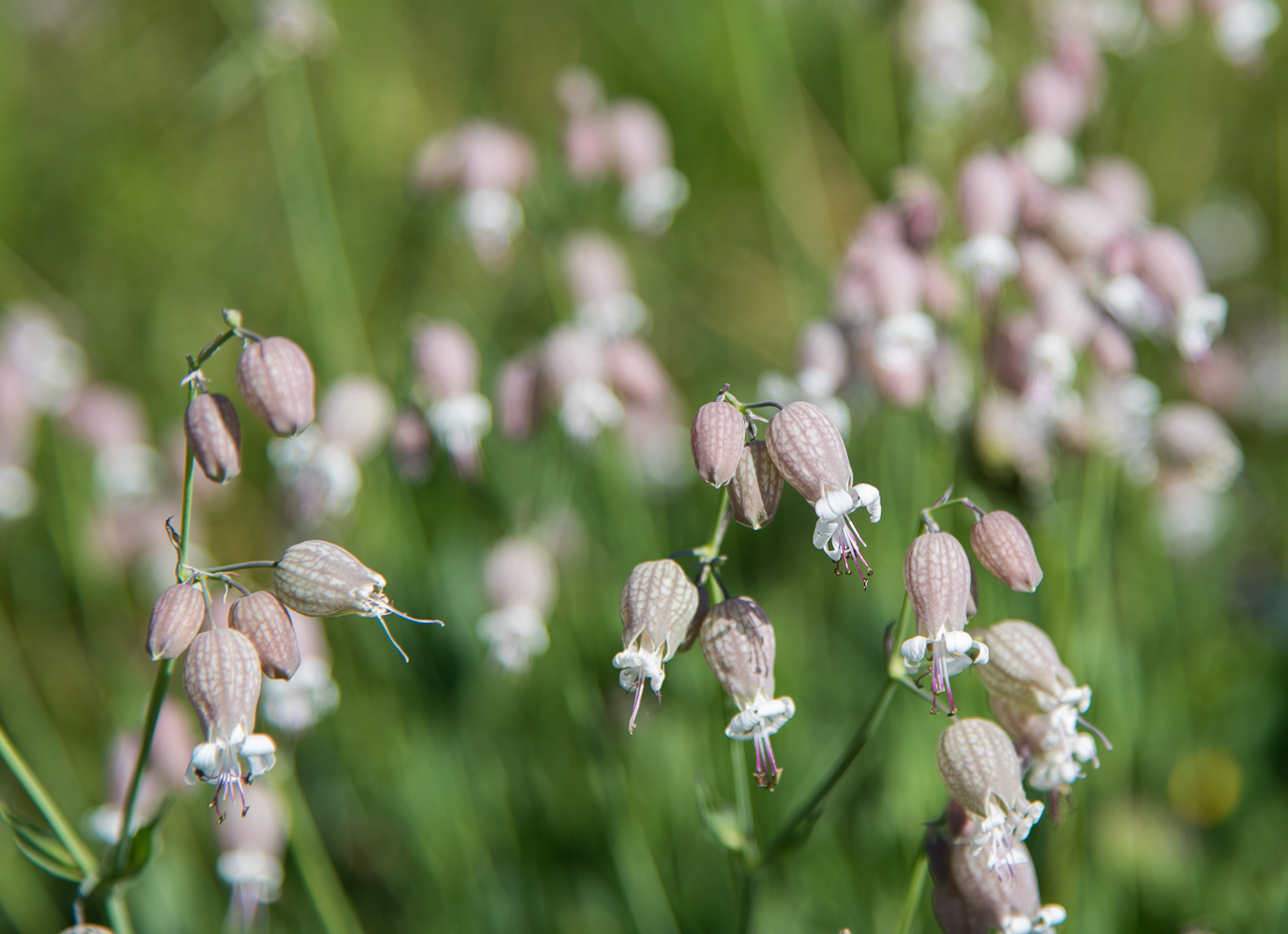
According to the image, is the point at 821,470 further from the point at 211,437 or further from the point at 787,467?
the point at 211,437

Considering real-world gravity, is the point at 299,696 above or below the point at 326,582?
below

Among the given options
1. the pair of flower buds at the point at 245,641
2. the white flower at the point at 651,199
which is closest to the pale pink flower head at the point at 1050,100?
the white flower at the point at 651,199

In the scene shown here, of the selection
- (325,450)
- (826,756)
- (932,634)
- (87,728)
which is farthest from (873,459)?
(87,728)

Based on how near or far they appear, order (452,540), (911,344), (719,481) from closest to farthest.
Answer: (719,481) → (911,344) → (452,540)

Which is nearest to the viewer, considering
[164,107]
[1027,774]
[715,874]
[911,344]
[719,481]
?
[719,481]

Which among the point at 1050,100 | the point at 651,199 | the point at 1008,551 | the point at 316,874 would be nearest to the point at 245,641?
the point at 1008,551

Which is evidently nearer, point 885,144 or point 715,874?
point 715,874

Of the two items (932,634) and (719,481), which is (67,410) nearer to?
(719,481)

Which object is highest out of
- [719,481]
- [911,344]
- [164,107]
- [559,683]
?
[164,107]
